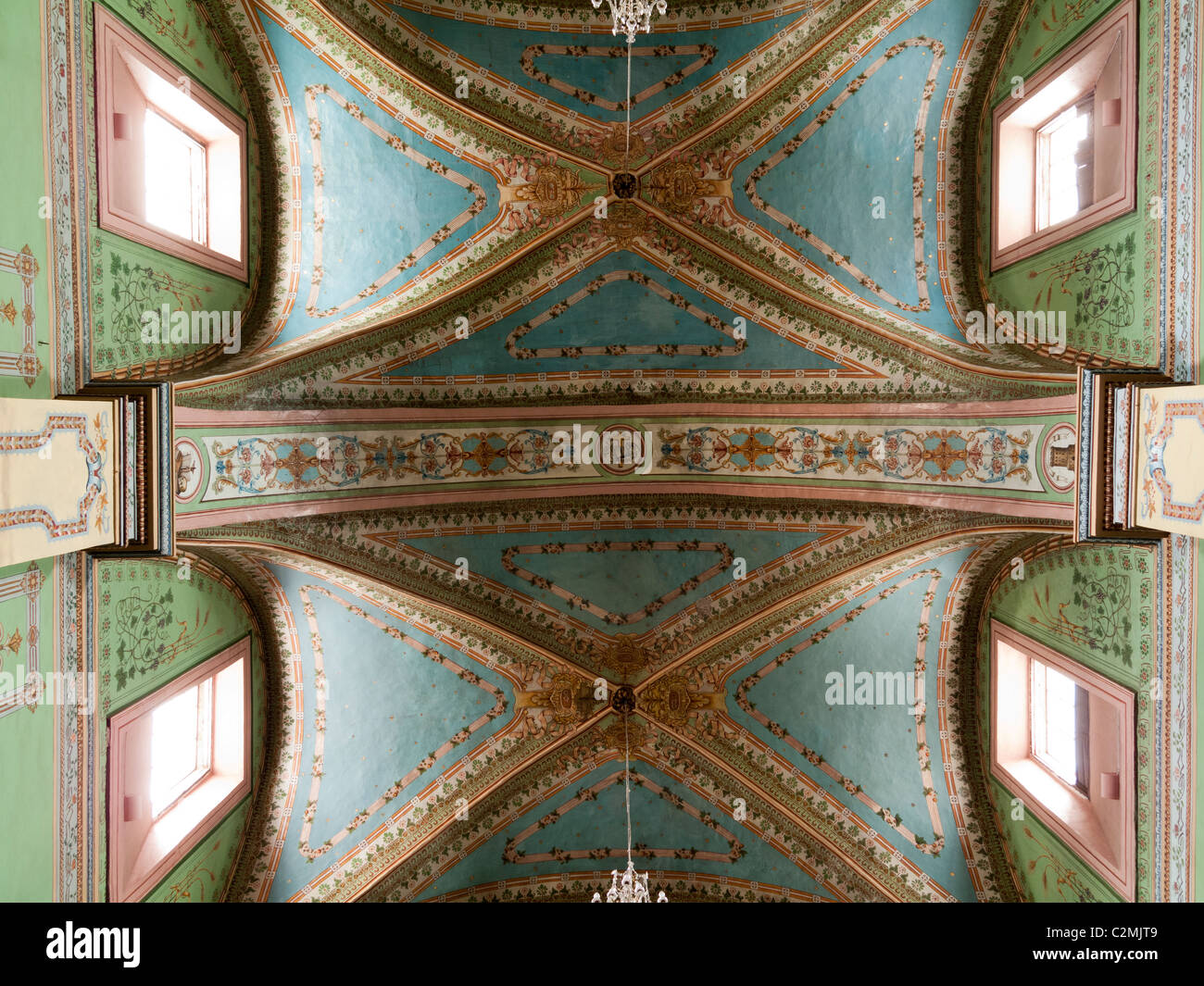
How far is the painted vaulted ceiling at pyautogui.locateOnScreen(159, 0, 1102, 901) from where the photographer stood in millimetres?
6949

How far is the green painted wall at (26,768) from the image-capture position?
4.48m

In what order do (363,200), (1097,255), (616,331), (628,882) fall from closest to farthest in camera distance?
(1097,255) → (628,882) → (363,200) → (616,331)

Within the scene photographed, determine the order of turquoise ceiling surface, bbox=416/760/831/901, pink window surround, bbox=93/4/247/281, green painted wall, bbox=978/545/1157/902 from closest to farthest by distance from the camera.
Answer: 1. pink window surround, bbox=93/4/247/281
2. green painted wall, bbox=978/545/1157/902
3. turquoise ceiling surface, bbox=416/760/831/901

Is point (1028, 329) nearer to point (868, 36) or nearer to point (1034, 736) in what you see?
point (868, 36)

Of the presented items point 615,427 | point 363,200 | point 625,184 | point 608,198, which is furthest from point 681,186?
point 363,200

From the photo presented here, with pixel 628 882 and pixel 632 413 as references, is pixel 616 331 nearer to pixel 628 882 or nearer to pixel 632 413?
pixel 632 413

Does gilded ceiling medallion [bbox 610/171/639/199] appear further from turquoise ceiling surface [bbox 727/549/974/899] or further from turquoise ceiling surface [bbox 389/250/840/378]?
turquoise ceiling surface [bbox 727/549/974/899]

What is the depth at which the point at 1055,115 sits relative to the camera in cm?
646

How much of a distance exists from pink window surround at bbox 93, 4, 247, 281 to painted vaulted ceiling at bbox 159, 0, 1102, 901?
12.6 inches

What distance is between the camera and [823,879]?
308 inches

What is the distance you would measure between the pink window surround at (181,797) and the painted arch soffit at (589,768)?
41cm

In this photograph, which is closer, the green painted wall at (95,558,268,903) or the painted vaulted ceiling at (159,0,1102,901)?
the green painted wall at (95,558,268,903)

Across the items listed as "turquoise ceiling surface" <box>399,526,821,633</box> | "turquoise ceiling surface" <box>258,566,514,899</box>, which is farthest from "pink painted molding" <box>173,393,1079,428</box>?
"turquoise ceiling surface" <box>258,566,514,899</box>

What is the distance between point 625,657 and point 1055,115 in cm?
675
